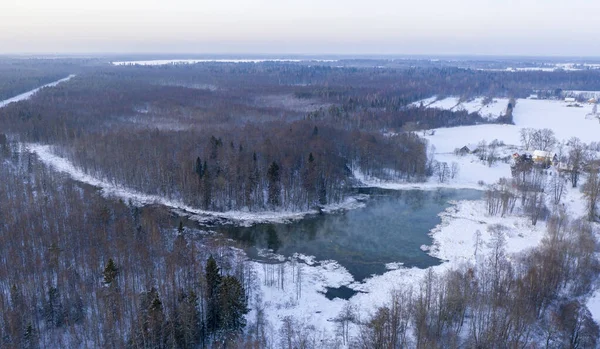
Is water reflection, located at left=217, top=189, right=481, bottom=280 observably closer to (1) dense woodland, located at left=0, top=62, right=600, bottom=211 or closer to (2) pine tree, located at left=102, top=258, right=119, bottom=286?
(1) dense woodland, located at left=0, top=62, right=600, bottom=211

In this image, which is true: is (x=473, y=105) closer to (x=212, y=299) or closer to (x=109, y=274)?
(x=212, y=299)

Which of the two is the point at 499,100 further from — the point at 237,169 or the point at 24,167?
the point at 24,167

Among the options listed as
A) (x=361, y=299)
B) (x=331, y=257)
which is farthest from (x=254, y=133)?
(x=361, y=299)

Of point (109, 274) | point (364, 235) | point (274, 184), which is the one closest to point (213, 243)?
point (109, 274)

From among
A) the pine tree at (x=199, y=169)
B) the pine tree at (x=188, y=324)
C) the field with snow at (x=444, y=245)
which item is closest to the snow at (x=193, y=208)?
the pine tree at (x=199, y=169)

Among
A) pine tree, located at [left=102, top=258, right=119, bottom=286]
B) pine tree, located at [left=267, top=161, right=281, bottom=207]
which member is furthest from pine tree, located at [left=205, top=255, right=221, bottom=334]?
pine tree, located at [left=267, top=161, right=281, bottom=207]

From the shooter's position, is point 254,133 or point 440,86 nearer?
point 254,133
